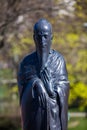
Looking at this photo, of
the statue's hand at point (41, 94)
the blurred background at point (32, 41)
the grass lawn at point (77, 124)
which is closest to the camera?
the statue's hand at point (41, 94)

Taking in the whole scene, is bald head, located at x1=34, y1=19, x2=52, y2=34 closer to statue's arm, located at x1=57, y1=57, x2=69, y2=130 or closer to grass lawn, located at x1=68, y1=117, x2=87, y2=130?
statue's arm, located at x1=57, y1=57, x2=69, y2=130

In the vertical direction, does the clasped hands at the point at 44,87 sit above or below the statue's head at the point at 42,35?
below

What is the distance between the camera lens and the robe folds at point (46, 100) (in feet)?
23.1

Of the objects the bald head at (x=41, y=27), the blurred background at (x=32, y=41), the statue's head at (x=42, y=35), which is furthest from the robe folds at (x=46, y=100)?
the blurred background at (x=32, y=41)

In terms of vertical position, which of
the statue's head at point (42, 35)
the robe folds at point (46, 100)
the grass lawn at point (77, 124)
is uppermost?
the statue's head at point (42, 35)

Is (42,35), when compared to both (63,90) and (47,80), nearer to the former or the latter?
(47,80)

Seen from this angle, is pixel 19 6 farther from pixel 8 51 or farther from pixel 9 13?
pixel 8 51

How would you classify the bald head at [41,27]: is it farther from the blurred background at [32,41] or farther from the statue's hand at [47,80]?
the blurred background at [32,41]

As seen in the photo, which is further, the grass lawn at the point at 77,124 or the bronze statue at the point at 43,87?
the grass lawn at the point at 77,124

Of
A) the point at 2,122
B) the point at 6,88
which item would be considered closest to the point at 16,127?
the point at 2,122

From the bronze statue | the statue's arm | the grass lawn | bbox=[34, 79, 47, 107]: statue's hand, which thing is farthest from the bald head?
the grass lawn

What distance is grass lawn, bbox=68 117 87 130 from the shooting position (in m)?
24.7

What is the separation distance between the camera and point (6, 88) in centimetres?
2608

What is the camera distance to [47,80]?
7109mm
